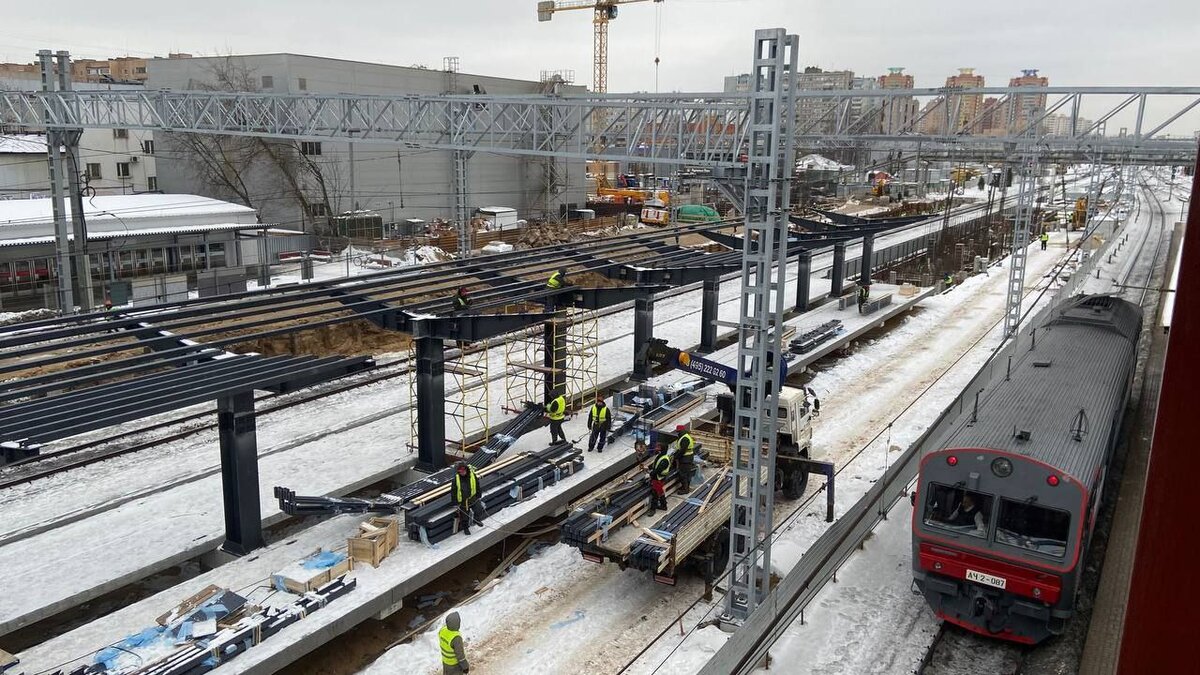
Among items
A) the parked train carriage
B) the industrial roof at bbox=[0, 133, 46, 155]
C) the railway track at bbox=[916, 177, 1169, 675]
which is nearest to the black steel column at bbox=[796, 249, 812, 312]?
the parked train carriage

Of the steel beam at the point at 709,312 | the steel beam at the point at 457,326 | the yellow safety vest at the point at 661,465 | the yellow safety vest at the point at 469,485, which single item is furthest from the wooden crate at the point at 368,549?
the steel beam at the point at 709,312

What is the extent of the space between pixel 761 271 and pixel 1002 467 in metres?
4.10

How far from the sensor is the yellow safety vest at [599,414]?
708 inches

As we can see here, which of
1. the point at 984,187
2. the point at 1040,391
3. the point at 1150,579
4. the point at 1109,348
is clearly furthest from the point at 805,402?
the point at 984,187

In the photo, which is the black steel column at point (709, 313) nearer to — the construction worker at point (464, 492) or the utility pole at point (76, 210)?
the construction worker at point (464, 492)

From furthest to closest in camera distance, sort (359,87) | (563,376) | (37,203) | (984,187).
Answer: (984,187) < (359,87) < (37,203) < (563,376)

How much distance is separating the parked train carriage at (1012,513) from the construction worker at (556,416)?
315 inches

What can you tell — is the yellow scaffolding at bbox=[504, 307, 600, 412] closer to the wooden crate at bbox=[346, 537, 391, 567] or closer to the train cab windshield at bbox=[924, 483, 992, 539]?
the wooden crate at bbox=[346, 537, 391, 567]

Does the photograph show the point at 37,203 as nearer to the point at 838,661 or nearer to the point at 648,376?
the point at 648,376

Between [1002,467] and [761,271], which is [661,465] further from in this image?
[1002,467]

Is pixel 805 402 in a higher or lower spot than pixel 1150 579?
lower

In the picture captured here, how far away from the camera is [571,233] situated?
50.4 metres

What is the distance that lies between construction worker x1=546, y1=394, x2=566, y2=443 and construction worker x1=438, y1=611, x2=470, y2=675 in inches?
284

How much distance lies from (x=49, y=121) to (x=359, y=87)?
21.7m
